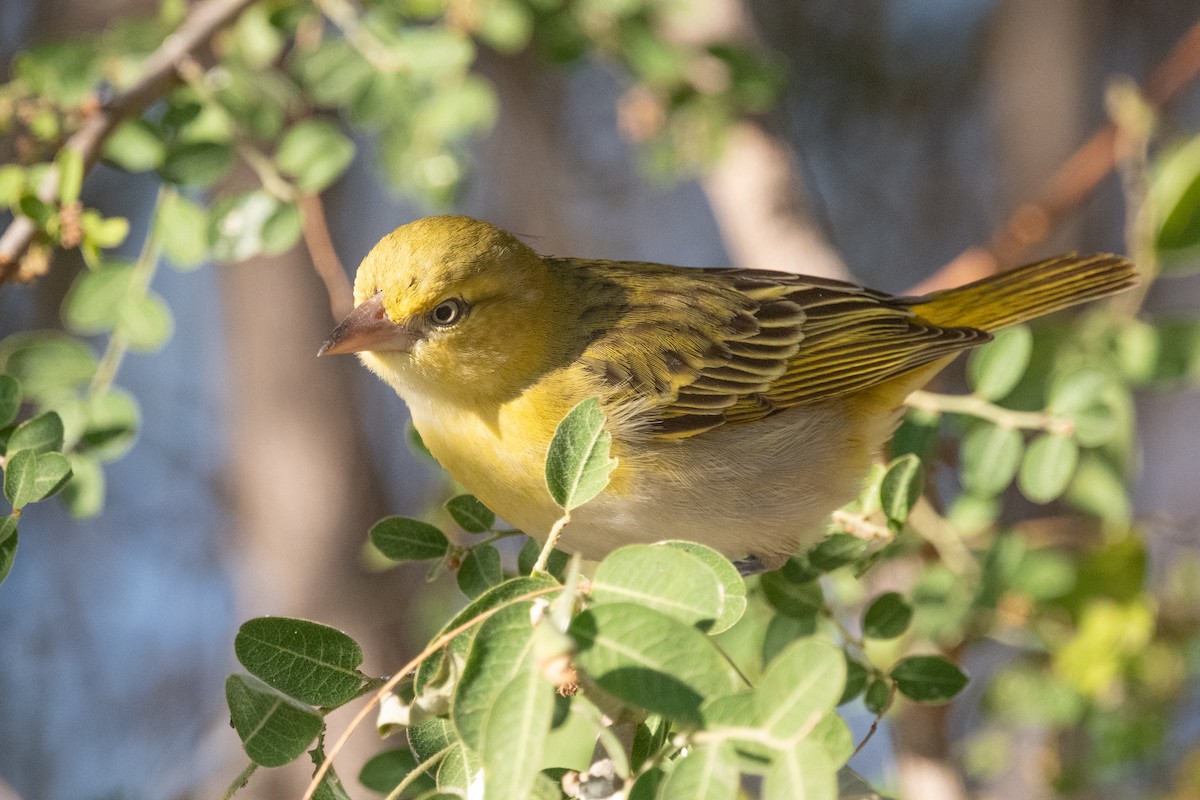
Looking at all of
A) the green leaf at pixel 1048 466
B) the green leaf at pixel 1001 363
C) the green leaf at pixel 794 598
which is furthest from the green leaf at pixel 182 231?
the green leaf at pixel 1048 466

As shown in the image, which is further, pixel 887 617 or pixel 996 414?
pixel 996 414

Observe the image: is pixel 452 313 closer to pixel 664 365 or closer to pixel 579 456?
pixel 664 365

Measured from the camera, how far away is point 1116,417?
2936 mm

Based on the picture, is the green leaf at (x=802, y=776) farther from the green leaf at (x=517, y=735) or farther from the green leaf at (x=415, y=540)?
the green leaf at (x=415, y=540)

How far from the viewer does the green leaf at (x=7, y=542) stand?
1.88m

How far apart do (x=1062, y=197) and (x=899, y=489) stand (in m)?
2.15

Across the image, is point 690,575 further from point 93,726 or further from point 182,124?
point 93,726

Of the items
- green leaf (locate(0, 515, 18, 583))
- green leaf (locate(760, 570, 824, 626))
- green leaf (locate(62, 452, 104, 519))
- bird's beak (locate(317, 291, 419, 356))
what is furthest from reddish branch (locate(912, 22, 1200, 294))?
green leaf (locate(0, 515, 18, 583))

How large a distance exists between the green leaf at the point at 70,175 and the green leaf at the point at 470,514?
108 centimetres

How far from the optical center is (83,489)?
8.59 ft

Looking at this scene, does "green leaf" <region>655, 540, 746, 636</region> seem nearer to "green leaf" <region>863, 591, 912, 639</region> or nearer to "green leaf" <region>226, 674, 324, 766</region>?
"green leaf" <region>226, 674, 324, 766</region>

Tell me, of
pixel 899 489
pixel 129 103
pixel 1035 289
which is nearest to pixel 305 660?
pixel 899 489

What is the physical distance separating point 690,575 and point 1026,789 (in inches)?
209

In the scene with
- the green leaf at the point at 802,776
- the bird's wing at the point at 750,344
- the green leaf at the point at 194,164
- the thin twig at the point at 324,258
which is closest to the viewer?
the green leaf at the point at 802,776
